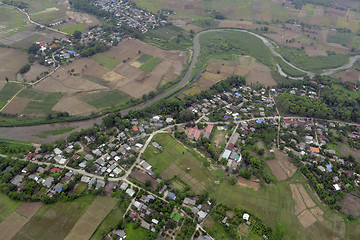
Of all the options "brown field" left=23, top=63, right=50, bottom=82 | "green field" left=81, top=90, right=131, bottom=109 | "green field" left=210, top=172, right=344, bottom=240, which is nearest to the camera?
"green field" left=210, top=172, right=344, bottom=240

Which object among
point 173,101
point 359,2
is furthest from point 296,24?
point 173,101

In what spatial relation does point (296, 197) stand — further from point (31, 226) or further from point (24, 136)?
point (24, 136)

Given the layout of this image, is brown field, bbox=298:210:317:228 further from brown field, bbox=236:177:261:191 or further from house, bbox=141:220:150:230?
house, bbox=141:220:150:230

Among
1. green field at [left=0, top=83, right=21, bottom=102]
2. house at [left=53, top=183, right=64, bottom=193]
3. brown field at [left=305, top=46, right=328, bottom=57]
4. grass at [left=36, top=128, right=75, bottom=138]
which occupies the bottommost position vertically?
grass at [left=36, top=128, right=75, bottom=138]

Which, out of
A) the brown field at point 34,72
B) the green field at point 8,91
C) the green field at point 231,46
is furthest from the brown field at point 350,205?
the brown field at point 34,72

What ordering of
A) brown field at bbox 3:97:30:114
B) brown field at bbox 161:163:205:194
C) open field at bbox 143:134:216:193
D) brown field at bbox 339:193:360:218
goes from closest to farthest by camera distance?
brown field at bbox 339:193:360:218 < brown field at bbox 161:163:205:194 < open field at bbox 143:134:216:193 < brown field at bbox 3:97:30:114

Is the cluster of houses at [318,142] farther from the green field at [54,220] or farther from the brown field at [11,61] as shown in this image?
the brown field at [11,61]

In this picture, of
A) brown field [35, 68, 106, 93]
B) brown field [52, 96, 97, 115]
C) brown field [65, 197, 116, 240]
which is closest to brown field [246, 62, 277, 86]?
brown field [35, 68, 106, 93]
